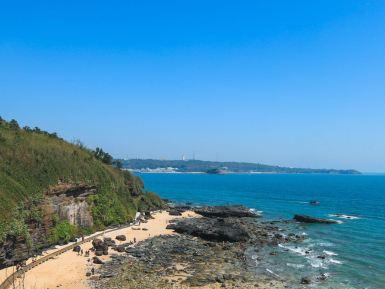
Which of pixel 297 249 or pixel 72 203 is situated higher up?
pixel 72 203

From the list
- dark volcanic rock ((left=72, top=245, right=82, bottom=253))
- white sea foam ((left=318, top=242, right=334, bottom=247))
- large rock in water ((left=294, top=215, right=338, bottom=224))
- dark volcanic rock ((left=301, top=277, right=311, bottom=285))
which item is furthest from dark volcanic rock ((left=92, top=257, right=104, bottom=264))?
large rock in water ((left=294, top=215, right=338, bottom=224))

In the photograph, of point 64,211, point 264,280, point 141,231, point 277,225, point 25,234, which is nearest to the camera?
point 264,280

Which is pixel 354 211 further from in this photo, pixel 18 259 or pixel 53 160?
pixel 18 259

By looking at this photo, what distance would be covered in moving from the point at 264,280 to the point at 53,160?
1500 inches

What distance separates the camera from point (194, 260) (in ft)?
186

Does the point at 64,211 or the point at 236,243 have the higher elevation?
the point at 64,211

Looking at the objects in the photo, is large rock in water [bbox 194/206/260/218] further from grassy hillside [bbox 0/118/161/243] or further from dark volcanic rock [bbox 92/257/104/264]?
dark volcanic rock [bbox 92/257/104/264]

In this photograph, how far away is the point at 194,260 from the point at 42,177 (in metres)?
25.4

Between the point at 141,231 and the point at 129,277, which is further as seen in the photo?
the point at 141,231

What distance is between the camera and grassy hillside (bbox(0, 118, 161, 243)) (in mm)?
54500

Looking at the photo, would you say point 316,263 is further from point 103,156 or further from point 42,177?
point 103,156

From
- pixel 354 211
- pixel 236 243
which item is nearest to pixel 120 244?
pixel 236 243

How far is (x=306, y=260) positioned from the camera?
195ft

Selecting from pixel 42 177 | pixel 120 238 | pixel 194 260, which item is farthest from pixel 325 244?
pixel 42 177
